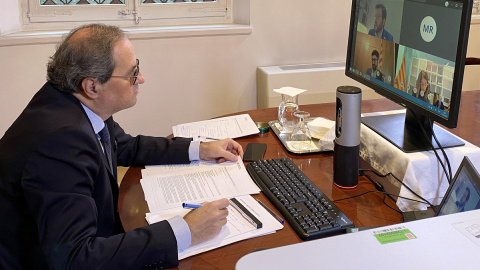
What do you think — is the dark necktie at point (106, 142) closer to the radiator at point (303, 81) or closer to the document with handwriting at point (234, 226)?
the document with handwriting at point (234, 226)

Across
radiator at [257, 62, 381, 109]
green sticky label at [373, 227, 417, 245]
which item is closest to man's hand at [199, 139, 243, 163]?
green sticky label at [373, 227, 417, 245]

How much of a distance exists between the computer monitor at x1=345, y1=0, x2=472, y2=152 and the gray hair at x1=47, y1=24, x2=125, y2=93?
2.68 feet

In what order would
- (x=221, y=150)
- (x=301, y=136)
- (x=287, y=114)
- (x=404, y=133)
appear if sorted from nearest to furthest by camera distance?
(x=404, y=133) < (x=221, y=150) < (x=301, y=136) < (x=287, y=114)

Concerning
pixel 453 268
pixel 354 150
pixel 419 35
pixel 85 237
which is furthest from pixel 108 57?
pixel 453 268

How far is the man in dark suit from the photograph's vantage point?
114 cm

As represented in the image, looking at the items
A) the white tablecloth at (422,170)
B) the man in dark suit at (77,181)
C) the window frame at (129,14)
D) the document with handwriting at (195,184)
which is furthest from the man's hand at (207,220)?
the window frame at (129,14)

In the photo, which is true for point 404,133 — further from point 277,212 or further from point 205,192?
point 205,192

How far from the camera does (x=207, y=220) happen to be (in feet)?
3.93

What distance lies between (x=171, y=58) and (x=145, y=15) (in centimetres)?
35

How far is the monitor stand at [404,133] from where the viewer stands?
144 centimetres

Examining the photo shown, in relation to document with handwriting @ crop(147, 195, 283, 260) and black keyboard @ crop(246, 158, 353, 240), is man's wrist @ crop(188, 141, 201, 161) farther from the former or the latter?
document with handwriting @ crop(147, 195, 283, 260)

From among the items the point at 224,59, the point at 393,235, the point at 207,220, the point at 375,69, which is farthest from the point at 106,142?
the point at 224,59

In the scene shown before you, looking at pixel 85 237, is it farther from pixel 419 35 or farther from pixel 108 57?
pixel 419 35

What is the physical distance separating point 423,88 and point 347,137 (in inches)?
9.8
